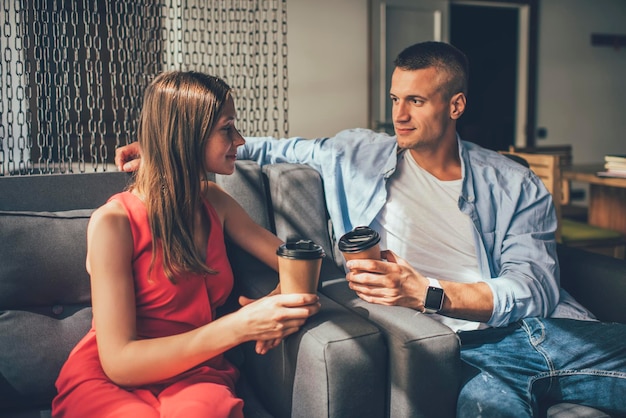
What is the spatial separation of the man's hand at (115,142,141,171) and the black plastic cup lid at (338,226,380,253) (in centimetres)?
72

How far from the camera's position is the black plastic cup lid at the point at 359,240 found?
149 cm

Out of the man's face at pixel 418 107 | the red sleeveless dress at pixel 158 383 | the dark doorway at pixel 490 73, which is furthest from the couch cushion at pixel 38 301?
the dark doorway at pixel 490 73

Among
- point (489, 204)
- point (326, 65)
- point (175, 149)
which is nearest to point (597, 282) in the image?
point (489, 204)

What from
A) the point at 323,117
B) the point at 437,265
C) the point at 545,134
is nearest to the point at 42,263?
the point at 437,265

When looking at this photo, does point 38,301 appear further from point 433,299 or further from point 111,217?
point 433,299

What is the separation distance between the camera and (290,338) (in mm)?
1493

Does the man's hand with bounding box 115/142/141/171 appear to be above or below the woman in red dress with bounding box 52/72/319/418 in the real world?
above

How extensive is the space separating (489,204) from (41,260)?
129cm

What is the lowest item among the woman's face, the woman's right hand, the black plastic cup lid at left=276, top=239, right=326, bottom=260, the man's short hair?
the woman's right hand

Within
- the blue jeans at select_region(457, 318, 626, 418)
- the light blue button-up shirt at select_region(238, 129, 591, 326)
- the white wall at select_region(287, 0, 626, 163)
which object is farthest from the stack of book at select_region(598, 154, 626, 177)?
the white wall at select_region(287, 0, 626, 163)

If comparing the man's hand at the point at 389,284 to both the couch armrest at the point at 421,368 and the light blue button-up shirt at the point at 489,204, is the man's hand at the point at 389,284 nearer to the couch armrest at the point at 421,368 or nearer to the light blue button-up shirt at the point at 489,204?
the couch armrest at the point at 421,368

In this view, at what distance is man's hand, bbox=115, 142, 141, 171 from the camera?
1.90 metres

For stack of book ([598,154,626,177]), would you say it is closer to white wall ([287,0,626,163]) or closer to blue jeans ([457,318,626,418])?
blue jeans ([457,318,626,418])

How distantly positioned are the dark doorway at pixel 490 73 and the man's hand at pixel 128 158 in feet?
16.1
